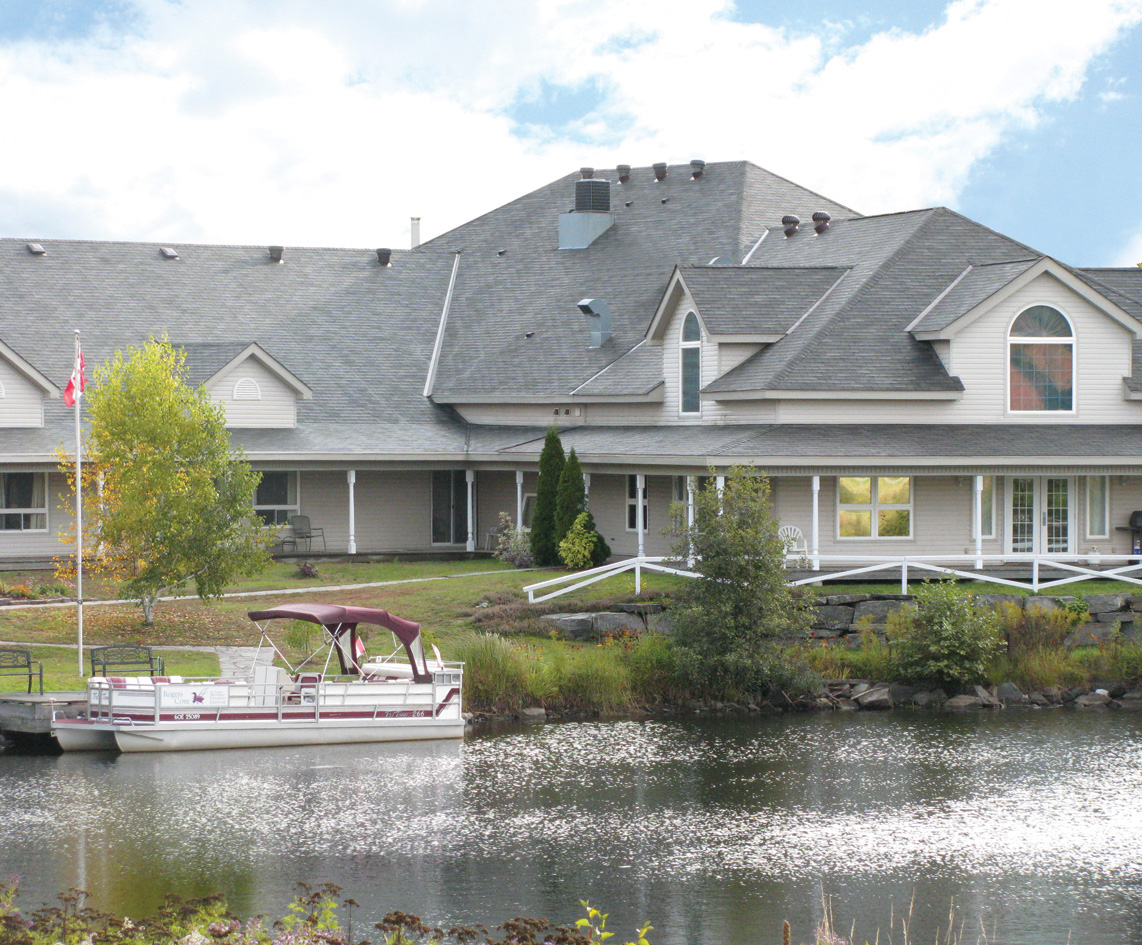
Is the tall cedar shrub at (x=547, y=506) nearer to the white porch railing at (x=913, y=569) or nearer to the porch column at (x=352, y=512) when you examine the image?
the white porch railing at (x=913, y=569)

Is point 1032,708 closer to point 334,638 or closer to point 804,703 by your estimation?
point 804,703

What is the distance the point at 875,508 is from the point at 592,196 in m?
17.4

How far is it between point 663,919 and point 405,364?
30610 millimetres

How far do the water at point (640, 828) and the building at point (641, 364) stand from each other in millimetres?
9976

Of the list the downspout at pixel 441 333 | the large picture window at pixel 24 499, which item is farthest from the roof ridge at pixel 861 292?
the large picture window at pixel 24 499

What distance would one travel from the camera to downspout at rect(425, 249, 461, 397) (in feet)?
150

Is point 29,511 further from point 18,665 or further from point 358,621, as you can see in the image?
point 358,621

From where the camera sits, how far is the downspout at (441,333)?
4581cm

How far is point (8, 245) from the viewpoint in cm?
4556

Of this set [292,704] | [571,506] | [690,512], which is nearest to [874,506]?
[690,512]

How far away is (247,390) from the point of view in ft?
136

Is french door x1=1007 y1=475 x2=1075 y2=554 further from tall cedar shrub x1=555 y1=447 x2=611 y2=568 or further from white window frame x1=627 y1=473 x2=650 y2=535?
tall cedar shrub x1=555 y1=447 x2=611 y2=568

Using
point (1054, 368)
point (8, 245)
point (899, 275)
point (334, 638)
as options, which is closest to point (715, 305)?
point (899, 275)

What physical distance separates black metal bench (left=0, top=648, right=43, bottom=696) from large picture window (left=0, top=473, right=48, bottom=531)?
42.8 ft
